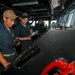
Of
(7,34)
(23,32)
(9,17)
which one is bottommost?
(23,32)

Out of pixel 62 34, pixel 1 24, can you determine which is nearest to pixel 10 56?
pixel 1 24

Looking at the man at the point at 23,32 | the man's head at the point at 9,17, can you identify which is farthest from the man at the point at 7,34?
the man at the point at 23,32

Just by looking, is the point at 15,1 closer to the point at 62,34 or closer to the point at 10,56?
the point at 10,56

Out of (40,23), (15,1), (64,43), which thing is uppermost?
(15,1)

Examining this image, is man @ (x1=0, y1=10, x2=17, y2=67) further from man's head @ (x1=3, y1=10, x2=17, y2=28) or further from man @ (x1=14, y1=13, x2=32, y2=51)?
man @ (x1=14, y1=13, x2=32, y2=51)

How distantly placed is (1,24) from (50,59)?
41.4 inches

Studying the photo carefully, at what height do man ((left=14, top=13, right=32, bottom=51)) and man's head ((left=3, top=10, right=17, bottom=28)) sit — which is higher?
man's head ((left=3, top=10, right=17, bottom=28))

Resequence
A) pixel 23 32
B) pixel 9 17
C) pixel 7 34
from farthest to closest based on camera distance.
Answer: pixel 23 32 → pixel 7 34 → pixel 9 17

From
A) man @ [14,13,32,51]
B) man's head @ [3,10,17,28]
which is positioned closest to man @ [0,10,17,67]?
man's head @ [3,10,17,28]

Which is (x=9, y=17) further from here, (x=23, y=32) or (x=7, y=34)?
(x=23, y=32)

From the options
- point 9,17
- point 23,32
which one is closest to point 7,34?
point 9,17

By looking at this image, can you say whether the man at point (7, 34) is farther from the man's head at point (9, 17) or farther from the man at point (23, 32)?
the man at point (23, 32)

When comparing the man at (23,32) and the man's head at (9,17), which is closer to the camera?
the man's head at (9,17)

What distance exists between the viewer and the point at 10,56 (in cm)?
267
